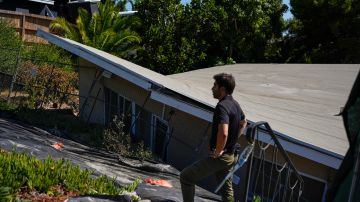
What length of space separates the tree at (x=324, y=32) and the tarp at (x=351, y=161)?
1691 centimetres

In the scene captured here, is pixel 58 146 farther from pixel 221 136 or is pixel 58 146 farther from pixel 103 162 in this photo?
pixel 221 136

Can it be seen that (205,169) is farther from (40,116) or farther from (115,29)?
(115,29)

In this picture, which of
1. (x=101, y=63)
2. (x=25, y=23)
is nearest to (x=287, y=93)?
(x=101, y=63)

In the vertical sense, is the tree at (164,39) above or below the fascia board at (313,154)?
above

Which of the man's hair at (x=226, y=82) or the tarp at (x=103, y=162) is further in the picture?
the tarp at (x=103, y=162)

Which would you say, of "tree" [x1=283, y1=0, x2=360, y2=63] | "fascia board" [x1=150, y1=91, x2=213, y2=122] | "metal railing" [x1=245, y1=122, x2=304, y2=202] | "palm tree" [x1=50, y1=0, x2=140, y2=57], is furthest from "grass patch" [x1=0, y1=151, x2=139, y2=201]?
"palm tree" [x1=50, y1=0, x2=140, y2=57]

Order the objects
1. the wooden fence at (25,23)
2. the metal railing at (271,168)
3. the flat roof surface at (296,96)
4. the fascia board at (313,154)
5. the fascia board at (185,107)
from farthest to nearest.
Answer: the wooden fence at (25,23) < the fascia board at (185,107) < the flat roof surface at (296,96) < the fascia board at (313,154) < the metal railing at (271,168)

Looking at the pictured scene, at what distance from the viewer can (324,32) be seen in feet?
67.7

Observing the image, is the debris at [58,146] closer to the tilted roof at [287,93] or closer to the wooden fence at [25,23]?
the tilted roof at [287,93]

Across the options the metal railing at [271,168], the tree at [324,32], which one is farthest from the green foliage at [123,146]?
the tree at [324,32]

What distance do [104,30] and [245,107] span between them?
1463 cm

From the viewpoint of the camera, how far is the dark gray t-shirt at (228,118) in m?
5.31

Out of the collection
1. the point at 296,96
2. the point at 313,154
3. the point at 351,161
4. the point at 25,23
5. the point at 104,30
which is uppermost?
the point at 25,23

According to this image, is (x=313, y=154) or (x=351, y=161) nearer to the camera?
(x=351, y=161)
